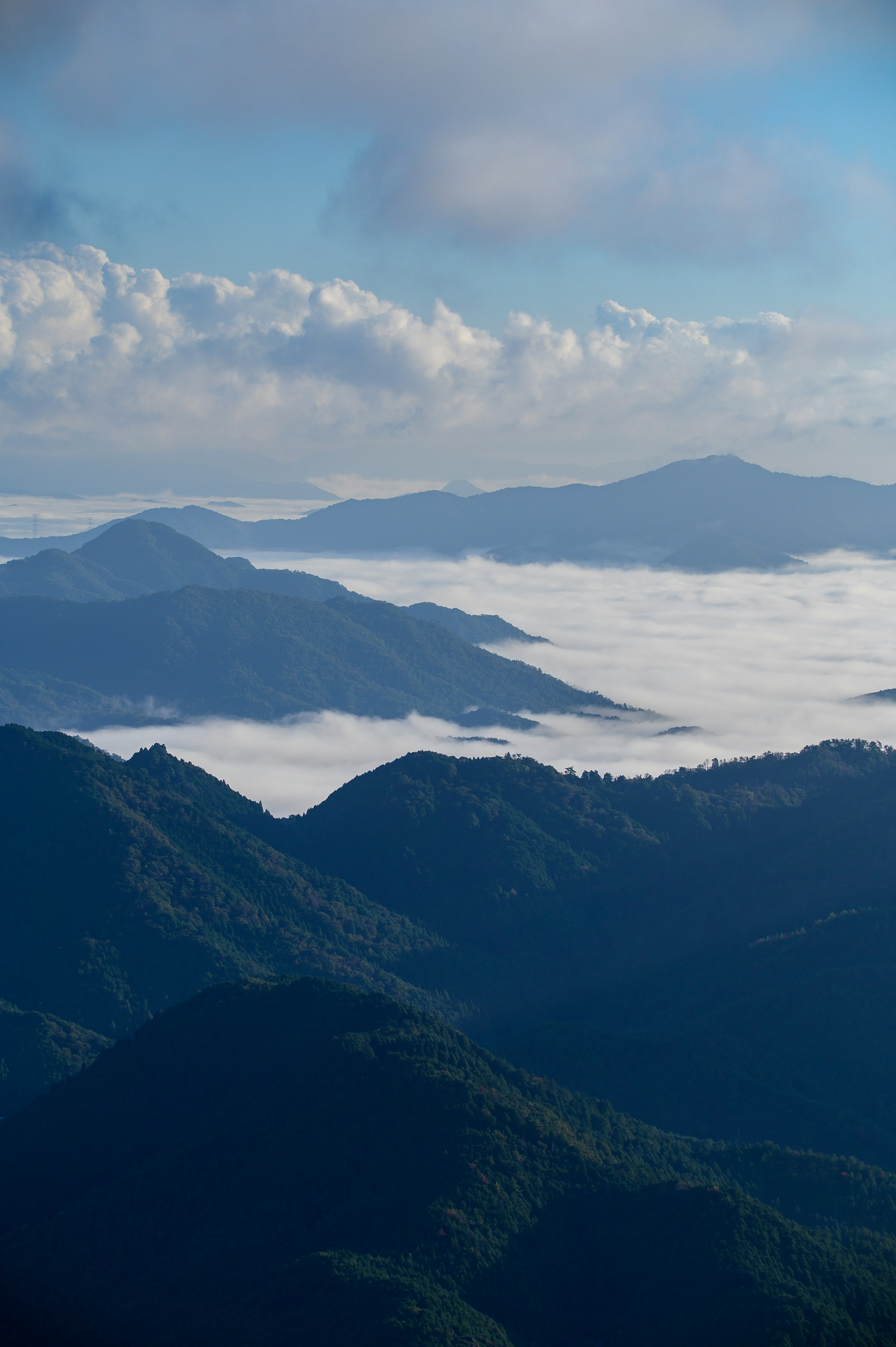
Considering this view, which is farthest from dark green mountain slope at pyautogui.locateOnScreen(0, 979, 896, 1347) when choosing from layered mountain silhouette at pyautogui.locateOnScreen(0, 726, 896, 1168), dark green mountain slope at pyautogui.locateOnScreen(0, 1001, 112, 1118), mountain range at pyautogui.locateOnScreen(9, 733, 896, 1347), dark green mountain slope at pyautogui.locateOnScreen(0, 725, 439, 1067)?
dark green mountain slope at pyautogui.locateOnScreen(0, 725, 439, 1067)

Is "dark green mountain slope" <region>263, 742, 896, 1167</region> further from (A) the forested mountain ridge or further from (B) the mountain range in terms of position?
(A) the forested mountain ridge

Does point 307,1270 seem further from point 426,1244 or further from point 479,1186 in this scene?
point 479,1186

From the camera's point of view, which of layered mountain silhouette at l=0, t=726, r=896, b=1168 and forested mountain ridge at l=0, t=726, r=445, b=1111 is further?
forested mountain ridge at l=0, t=726, r=445, b=1111

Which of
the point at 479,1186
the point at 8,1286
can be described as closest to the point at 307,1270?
the point at 479,1186

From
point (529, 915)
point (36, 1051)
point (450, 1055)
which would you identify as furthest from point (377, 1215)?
point (529, 915)

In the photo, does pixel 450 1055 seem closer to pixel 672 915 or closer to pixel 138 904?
pixel 138 904

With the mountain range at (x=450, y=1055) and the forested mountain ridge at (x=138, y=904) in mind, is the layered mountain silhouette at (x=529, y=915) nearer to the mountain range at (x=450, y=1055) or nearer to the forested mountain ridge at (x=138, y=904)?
the forested mountain ridge at (x=138, y=904)
